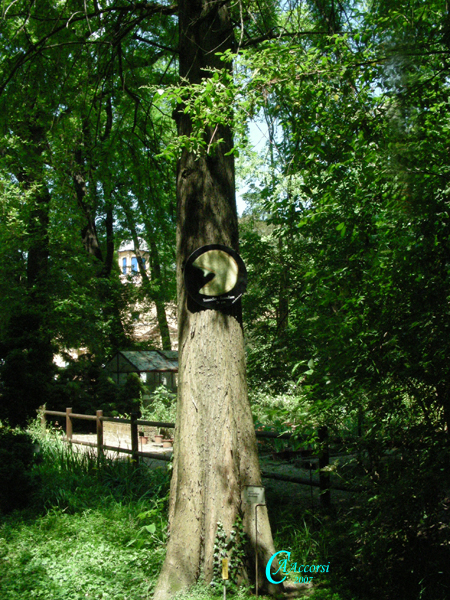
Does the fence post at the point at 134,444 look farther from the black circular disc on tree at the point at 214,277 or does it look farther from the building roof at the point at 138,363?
the building roof at the point at 138,363

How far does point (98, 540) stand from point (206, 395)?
2.10 meters

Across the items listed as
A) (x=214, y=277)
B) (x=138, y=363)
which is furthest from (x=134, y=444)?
(x=138, y=363)

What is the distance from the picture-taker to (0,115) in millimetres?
8930

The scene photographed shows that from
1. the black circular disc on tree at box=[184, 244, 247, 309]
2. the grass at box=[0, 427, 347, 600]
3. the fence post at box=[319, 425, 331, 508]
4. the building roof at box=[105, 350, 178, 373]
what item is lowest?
the grass at box=[0, 427, 347, 600]

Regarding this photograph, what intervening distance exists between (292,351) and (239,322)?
4.86 feet

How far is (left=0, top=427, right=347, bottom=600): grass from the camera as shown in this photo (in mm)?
4812

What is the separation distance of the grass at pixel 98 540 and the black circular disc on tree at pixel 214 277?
Answer: 2.21 meters

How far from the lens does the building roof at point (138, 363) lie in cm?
2147

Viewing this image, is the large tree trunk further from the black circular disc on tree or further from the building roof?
the building roof

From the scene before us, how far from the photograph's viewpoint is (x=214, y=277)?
5.18m

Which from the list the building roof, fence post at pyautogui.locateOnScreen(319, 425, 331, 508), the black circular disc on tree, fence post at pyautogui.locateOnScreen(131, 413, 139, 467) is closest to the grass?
fence post at pyautogui.locateOnScreen(319, 425, 331, 508)

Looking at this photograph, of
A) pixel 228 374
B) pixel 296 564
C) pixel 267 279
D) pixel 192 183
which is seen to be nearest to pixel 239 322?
pixel 228 374

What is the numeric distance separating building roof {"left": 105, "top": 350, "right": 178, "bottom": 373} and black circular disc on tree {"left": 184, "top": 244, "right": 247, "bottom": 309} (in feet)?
54.3

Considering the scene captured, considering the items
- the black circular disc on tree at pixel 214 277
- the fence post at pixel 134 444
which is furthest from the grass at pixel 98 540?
the black circular disc on tree at pixel 214 277
